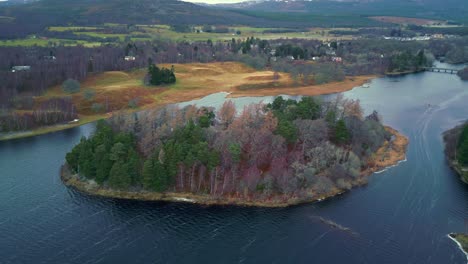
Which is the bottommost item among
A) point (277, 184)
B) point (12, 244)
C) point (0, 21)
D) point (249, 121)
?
point (12, 244)

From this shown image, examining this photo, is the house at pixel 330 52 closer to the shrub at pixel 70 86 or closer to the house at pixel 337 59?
the house at pixel 337 59

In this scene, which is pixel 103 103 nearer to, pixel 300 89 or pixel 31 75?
pixel 31 75

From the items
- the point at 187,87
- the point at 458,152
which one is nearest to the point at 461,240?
the point at 458,152

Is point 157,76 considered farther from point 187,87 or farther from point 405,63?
point 405,63

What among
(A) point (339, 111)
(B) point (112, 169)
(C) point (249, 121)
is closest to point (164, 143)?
(B) point (112, 169)

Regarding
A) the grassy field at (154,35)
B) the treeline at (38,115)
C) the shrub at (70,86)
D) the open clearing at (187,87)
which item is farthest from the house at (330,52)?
the treeline at (38,115)

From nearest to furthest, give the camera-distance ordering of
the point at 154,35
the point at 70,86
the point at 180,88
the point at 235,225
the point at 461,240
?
1. the point at 461,240
2. the point at 235,225
3. the point at 70,86
4. the point at 180,88
5. the point at 154,35

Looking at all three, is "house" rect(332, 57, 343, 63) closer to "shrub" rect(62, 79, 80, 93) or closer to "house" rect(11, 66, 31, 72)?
"shrub" rect(62, 79, 80, 93)
